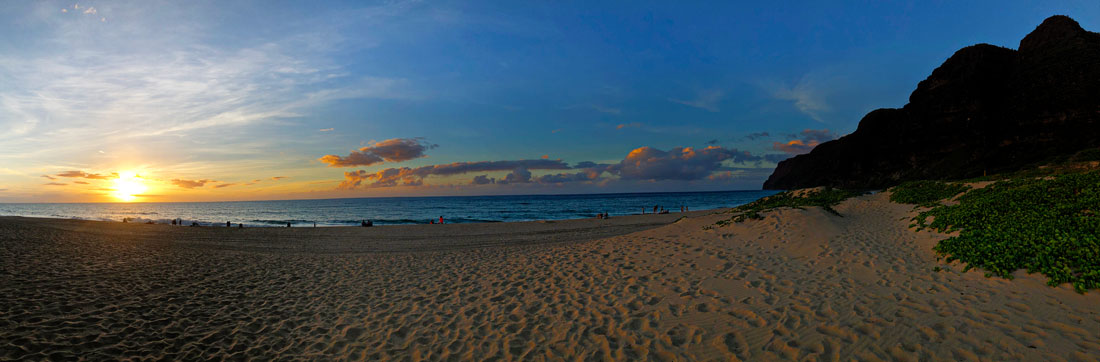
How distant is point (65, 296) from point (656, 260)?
14.6m

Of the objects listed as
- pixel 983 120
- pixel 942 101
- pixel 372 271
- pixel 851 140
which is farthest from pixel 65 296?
pixel 851 140

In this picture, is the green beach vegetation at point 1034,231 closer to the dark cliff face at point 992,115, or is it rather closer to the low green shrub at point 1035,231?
the low green shrub at point 1035,231

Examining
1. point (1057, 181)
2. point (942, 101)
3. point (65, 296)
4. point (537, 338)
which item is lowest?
point (537, 338)

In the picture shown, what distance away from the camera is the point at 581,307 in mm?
8008

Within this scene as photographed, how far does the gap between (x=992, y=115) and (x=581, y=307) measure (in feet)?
316

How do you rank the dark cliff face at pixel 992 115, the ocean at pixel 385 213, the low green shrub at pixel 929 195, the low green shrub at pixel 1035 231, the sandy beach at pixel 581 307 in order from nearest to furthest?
the sandy beach at pixel 581 307, the low green shrub at pixel 1035 231, the low green shrub at pixel 929 195, the dark cliff face at pixel 992 115, the ocean at pixel 385 213

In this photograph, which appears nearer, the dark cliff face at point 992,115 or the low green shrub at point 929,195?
the low green shrub at point 929,195

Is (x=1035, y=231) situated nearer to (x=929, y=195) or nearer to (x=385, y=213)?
(x=929, y=195)

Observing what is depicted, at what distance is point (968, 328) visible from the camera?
5.83 m

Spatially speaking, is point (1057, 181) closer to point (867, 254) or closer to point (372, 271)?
point (867, 254)

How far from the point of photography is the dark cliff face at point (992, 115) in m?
53.2

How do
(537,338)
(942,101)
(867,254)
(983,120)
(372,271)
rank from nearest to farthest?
(537,338) → (867,254) → (372,271) → (983,120) → (942,101)

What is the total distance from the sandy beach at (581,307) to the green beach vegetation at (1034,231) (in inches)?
16.5

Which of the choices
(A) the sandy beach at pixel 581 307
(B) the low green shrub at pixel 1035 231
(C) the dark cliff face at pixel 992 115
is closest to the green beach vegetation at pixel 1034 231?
(B) the low green shrub at pixel 1035 231
